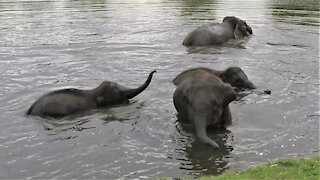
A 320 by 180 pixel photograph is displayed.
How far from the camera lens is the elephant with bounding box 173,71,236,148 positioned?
1063 centimetres

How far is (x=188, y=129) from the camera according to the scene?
11047mm

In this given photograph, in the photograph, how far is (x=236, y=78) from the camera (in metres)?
14.3

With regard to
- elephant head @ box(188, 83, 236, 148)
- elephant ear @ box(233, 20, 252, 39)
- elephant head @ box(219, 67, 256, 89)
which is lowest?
elephant ear @ box(233, 20, 252, 39)

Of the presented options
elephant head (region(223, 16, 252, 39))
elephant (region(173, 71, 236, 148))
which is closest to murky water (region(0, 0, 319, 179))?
elephant (region(173, 71, 236, 148))

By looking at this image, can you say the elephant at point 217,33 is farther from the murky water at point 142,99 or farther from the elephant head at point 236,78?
the elephant head at point 236,78

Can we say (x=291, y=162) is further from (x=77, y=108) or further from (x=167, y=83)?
(x=167, y=83)

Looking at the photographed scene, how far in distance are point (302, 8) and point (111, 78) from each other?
24.4 m

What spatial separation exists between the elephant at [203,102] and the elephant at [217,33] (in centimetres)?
990

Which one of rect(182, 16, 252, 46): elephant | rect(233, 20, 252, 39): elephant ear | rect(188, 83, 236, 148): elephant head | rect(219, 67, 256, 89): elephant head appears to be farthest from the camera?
rect(233, 20, 252, 39): elephant ear

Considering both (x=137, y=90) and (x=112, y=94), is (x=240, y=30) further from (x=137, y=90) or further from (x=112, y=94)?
(x=112, y=94)

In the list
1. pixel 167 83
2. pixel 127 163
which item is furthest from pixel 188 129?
pixel 167 83

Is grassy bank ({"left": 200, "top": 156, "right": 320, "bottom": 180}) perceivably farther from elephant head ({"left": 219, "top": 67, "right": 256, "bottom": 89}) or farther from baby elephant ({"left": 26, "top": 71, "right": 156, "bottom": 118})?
elephant head ({"left": 219, "top": 67, "right": 256, "bottom": 89})

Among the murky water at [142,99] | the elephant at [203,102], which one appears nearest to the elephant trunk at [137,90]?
the murky water at [142,99]

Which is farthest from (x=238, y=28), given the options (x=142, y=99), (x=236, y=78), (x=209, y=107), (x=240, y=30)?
(x=209, y=107)
